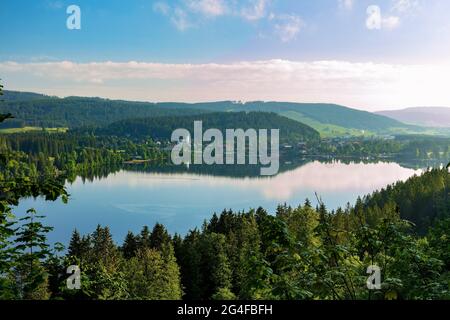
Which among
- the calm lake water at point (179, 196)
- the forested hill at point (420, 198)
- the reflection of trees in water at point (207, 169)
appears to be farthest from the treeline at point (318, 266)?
the reflection of trees in water at point (207, 169)

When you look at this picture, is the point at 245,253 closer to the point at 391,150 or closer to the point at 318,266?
the point at 318,266

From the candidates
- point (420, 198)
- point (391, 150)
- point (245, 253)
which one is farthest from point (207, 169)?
point (245, 253)

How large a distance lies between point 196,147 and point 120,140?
2984 centimetres

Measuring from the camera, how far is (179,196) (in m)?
77.9

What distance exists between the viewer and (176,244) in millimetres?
33250

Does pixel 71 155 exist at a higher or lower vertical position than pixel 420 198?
lower

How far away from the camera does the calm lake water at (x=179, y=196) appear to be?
5847 cm

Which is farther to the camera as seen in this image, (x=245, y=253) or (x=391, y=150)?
(x=391, y=150)

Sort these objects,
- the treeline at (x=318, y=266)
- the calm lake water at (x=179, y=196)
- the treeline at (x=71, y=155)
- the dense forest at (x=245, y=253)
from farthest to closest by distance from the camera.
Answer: the treeline at (x=71, y=155), the calm lake water at (x=179, y=196), the dense forest at (x=245, y=253), the treeline at (x=318, y=266)

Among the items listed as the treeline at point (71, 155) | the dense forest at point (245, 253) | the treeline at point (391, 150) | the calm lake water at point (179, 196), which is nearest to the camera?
the dense forest at point (245, 253)

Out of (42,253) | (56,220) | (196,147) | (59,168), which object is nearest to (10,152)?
(42,253)

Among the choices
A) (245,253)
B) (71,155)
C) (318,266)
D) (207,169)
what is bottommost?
(207,169)

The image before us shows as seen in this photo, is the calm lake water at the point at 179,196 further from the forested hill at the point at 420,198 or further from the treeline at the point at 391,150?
the treeline at the point at 391,150

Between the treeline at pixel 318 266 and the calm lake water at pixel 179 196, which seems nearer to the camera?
the treeline at pixel 318 266
